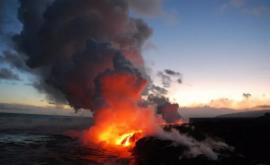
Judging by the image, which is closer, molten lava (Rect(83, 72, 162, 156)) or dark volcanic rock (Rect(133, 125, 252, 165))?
dark volcanic rock (Rect(133, 125, 252, 165))

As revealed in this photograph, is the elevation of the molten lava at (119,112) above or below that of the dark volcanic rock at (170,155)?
above

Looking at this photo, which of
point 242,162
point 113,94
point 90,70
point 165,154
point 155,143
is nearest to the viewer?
point 242,162

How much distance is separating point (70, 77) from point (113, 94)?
38.0ft

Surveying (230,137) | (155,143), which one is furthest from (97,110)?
(230,137)

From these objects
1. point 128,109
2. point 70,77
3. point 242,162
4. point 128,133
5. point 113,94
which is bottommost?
point 242,162

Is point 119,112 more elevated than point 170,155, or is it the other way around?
point 119,112

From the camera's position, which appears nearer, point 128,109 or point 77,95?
point 128,109

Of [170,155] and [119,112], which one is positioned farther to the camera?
[119,112]

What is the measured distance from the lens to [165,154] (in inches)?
1291

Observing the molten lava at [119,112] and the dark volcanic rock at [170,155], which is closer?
the dark volcanic rock at [170,155]

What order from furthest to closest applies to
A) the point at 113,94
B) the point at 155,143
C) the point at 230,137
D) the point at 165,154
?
the point at 113,94
the point at 230,137
the point at 155,143
the point at 165,154

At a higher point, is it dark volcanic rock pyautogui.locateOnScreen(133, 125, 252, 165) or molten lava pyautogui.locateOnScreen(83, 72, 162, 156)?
molten lava pyautogui.locateOnScreen(83, 72, 162, 156)

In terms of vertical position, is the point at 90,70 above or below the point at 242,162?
above

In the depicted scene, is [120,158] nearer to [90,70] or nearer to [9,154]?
[9,154]
